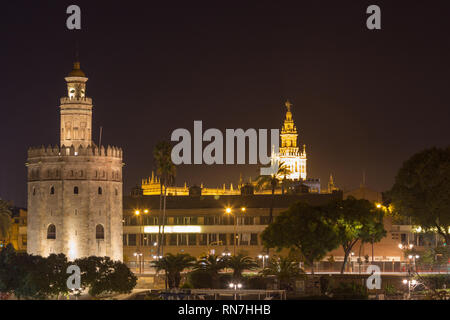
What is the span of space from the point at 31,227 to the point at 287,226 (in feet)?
111

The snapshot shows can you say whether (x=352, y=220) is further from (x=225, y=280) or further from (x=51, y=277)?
(x=51, y=277)

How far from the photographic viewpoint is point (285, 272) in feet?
342

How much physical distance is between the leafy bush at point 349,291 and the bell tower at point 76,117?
4537cm

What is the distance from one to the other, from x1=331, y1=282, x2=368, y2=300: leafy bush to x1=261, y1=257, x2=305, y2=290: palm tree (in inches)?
187

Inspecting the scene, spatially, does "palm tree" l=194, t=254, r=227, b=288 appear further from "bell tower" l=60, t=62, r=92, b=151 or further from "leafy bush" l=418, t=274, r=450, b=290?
"bell tower" l=60, t=62, r=92, b=151

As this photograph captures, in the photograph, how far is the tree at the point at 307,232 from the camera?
112000 millimetres

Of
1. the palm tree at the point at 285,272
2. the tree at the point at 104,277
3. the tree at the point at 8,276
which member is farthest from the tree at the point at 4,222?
the palm tree at the point at 285,272

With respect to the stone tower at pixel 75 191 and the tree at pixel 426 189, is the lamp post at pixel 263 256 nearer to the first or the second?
the stone tower at pixel 75 191

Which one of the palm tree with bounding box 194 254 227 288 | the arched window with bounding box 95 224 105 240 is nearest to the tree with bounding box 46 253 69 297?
the palm tree with bounding box 194 254 227 288

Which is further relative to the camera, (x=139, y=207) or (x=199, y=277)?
(x=139, y=207)
